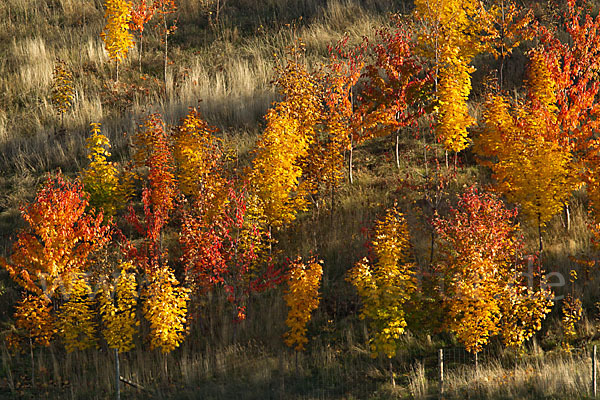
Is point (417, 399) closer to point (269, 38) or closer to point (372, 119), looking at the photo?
point (372, 119)

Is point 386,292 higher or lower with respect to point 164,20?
lower

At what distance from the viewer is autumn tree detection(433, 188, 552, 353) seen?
12812 millimetres

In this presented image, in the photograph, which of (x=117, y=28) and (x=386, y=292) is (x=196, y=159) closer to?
(x=386, y=292)

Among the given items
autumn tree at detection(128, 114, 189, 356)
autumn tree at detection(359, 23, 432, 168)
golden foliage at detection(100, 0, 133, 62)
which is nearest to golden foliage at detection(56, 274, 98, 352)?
autumn tree at detection(128, 114, 189, 356)

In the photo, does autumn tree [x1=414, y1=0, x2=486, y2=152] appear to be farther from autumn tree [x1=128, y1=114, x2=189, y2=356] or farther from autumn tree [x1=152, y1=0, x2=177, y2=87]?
autumn tree [x1=152, y1=0, x2=177, y2=87]

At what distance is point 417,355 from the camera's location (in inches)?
570

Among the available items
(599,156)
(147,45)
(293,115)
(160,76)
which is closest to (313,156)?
(293,115)

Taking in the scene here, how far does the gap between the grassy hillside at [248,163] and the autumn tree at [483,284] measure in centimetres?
88

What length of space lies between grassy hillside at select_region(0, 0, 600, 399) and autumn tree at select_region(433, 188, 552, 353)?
2.90 feet

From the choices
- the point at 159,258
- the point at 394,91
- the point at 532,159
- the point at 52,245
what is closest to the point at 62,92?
the point at 159,258

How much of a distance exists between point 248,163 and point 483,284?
910 cm

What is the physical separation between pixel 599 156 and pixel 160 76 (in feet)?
54.6

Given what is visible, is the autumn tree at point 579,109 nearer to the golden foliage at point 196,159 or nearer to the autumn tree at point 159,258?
the golden foliage at point 196,159

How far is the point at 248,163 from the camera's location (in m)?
20.0
